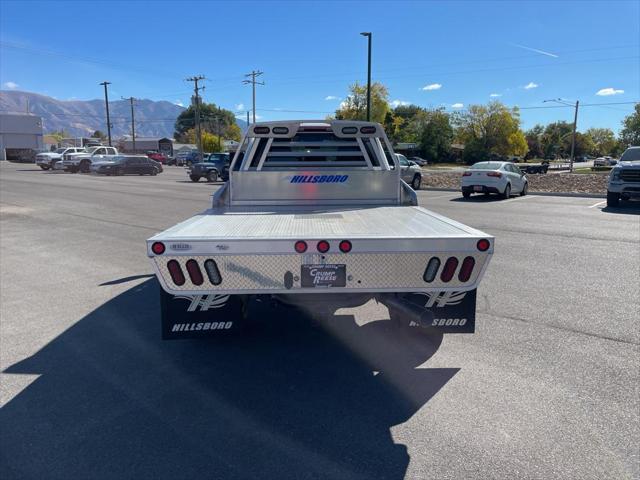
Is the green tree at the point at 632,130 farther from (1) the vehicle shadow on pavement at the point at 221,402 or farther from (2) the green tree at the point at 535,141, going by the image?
(1) the vehicle shadow on pavement at the point at 221,402

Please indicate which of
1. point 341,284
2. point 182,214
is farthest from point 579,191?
point 341,284

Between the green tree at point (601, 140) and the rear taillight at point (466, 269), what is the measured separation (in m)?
165

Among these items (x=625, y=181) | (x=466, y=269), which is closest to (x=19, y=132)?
(x=625, y=181)

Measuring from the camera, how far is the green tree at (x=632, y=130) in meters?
87.4

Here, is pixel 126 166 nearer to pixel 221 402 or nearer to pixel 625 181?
pixel 625 181

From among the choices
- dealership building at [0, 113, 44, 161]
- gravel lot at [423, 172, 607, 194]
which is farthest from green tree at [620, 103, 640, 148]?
dealership building at [0, 113, 44, 161]

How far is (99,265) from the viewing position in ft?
26.3

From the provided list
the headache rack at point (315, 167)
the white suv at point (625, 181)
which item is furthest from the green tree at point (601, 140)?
the headache rack at point (315, 167)

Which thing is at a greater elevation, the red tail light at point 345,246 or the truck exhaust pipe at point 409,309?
the red tail light at point 345,246

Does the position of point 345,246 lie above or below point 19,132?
below

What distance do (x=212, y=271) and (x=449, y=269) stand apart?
63.6 inches

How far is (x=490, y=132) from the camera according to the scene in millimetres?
85188

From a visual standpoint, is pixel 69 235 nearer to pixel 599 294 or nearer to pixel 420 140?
pixel 599 294

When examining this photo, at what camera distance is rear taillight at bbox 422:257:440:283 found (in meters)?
3.47
